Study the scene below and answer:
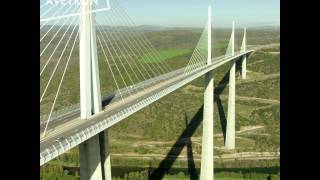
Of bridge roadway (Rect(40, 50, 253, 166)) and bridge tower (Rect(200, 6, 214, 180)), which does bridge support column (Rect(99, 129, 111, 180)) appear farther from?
bridge tower (Rect(200, 6, 214, 180))

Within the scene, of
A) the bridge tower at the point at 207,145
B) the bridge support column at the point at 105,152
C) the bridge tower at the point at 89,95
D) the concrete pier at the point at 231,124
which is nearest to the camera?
the bridge tower at the point at 89,95

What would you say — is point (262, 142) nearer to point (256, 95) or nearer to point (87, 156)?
point (256, 95)

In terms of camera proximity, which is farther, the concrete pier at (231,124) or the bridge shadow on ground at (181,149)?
the concrete pier at (231,124)

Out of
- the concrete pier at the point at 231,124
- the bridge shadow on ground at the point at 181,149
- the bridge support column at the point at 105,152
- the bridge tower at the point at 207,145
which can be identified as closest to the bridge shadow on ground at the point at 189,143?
the bridge shadow on ground at the point at 181,149

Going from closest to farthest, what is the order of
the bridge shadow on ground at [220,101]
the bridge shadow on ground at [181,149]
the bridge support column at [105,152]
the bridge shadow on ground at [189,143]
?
the bridge support column at [105,152], the bridge shadow on ground at [181,149], the bridge shadow on ground at [189,143], the bridge shadow on ground at [220,101]

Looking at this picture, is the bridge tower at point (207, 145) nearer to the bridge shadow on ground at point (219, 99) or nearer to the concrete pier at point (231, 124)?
the concrete pier at point (231, 124)

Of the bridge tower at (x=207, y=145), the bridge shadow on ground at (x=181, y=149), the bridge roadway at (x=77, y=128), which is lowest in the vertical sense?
the bridge shadow on ground at (x=181, y=149)
